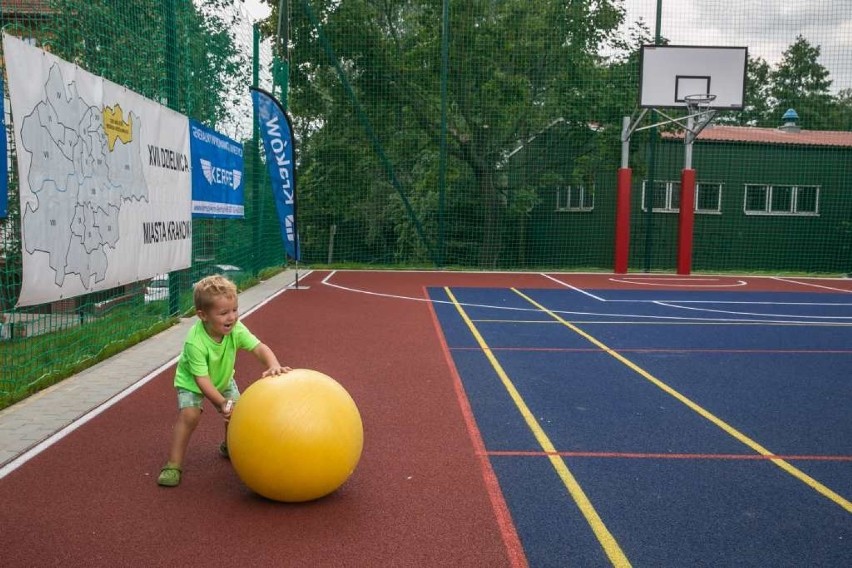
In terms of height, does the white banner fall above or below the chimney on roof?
below

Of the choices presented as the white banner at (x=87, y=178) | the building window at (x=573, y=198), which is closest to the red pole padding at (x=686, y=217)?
the building window at (x=573, y=198)

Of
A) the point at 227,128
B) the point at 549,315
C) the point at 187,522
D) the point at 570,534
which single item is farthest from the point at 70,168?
the point at 549,315

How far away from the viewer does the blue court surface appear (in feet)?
11.8

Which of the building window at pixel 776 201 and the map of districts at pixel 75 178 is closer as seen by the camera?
the map of districts at pixel 75 178

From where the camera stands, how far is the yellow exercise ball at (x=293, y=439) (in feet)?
12.1

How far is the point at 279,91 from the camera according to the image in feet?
54.5

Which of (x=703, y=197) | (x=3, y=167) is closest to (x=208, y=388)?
(x=3, y=167)

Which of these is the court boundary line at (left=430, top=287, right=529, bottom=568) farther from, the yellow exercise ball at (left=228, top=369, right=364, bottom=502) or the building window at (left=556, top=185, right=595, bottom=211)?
the building window at (left=556, top=185, right=595, bottom=211)

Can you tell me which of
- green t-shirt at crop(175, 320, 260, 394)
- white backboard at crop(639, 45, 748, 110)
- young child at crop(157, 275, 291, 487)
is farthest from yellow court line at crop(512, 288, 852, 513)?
white backboard at crop(639, 45, 748, 110)

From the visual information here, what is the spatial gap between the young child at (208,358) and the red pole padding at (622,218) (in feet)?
49.1

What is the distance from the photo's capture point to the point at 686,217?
59.3ft

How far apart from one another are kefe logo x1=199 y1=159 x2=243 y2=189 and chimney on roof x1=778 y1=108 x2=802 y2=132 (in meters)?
16.1

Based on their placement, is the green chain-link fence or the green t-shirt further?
the green chain-link fence

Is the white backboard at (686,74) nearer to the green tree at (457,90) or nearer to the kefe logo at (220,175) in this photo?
the green tree at (457,90)
